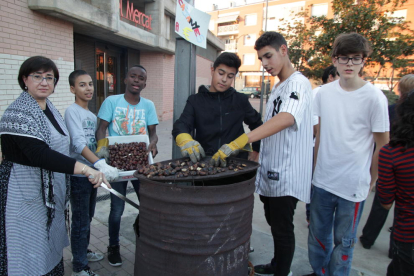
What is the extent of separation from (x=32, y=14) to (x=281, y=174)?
6.18m

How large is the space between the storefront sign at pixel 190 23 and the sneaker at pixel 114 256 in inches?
91.8

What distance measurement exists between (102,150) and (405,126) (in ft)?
7.83

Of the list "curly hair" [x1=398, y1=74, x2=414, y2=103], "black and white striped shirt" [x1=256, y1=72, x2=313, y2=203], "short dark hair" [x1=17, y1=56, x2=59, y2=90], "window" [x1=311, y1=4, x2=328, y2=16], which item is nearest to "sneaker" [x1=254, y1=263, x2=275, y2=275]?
"black and white striped shirt" [x1=256, y1=72, x2=313, y2=203]

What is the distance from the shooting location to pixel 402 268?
5.97ft

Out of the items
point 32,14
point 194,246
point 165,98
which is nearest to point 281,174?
point 194,246

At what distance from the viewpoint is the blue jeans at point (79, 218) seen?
2492mm

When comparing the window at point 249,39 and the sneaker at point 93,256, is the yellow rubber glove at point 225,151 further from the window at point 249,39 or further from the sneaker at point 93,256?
the window at point 249,39

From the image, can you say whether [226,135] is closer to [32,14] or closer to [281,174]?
[281,174]

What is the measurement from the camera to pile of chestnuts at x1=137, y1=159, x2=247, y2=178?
6.02ft

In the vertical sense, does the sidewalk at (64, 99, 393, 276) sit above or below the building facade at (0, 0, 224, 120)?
below

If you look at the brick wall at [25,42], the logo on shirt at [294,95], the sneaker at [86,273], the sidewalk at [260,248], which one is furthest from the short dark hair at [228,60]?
the brick wall at [25,42]

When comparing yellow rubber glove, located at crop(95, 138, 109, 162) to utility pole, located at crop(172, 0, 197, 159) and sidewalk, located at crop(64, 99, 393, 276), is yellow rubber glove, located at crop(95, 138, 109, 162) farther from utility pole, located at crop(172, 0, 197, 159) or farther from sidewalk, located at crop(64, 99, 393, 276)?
sidewalk, located at crop(64, 99, 393, 276)

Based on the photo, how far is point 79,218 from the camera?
252 cm

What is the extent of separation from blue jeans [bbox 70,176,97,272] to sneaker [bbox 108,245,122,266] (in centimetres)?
34
